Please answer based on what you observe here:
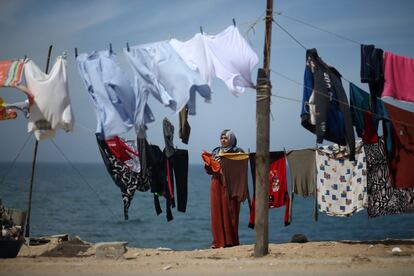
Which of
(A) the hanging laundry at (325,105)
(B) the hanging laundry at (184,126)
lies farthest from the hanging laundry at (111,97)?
(A) the hanging laundry at (325,105)

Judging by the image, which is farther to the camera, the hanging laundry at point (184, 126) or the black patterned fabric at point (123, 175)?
the black patterned fabric at point (123, 175)

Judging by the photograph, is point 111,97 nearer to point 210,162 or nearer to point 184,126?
point 184,126

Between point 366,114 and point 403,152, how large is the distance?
1003 millimetres

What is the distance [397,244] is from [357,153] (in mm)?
1841

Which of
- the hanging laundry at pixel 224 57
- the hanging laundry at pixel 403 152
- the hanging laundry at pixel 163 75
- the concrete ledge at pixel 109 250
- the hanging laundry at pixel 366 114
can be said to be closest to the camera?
the hanging laundry at pixel 163 75

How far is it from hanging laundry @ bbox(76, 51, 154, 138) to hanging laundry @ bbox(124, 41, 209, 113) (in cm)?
22

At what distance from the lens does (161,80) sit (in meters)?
8.80

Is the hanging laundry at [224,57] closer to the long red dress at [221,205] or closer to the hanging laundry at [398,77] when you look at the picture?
the long red dress at [221,205]

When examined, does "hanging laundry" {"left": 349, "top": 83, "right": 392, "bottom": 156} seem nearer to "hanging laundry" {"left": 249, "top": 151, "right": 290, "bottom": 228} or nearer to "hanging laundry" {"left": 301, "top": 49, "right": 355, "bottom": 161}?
"hanging laundry" {"left": 301, "top": 49, "right": 355, "bottom": 161}

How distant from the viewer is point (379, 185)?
10172 millimetres

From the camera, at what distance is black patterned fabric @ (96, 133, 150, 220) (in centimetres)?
1009

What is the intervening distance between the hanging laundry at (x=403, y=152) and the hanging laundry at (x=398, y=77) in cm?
43

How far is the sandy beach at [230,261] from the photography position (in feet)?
26.3

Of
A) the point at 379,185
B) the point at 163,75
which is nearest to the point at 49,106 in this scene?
the point at 163,75
